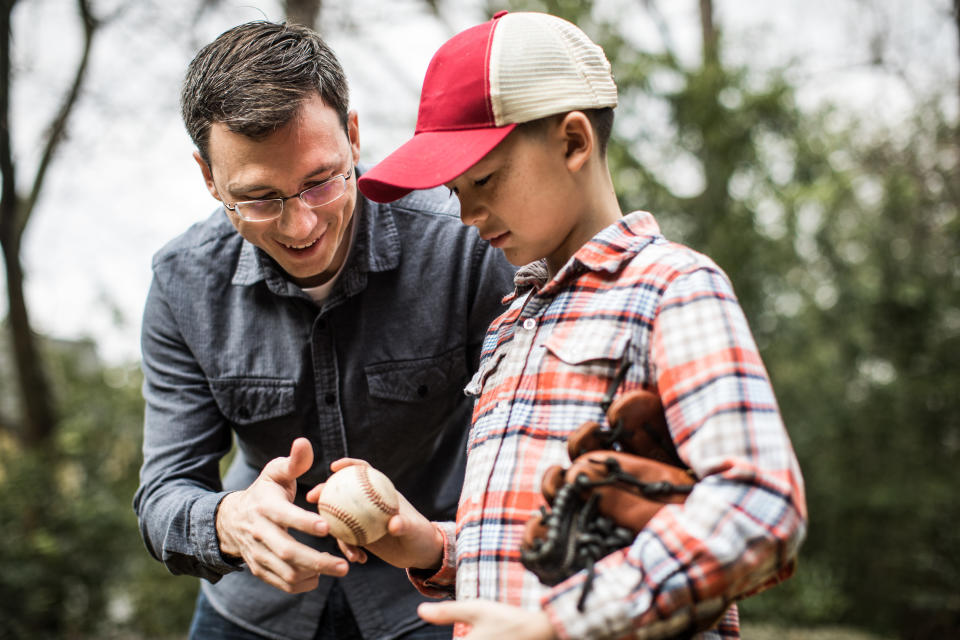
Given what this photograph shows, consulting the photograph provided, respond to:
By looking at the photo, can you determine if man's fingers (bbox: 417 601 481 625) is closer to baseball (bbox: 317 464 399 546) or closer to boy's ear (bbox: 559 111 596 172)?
baseball (bbox: 317 464 399 546)

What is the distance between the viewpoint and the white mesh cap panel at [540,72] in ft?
5.01

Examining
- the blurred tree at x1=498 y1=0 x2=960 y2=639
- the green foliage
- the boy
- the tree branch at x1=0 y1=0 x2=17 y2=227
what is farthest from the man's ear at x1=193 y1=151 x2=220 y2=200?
the tree branch at x1=0 y1=0 x2=17 y2=227

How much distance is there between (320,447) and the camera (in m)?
2.47

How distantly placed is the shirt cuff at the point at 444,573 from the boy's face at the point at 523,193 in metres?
0.65

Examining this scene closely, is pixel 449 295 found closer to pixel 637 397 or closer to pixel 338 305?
pixel 338 305

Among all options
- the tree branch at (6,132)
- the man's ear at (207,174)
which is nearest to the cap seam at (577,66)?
the man's ear at (207,174)

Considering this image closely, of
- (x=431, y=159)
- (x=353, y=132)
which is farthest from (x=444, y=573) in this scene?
(x=353, y=132)

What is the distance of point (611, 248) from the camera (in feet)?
5.17

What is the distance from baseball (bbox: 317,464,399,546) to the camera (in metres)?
1.62

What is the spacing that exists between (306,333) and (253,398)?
24cm

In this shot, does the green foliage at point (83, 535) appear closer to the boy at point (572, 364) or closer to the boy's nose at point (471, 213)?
the boy at point (572, 364)

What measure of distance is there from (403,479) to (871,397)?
30.4 ft

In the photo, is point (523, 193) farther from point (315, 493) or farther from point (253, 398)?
point (253, 398)

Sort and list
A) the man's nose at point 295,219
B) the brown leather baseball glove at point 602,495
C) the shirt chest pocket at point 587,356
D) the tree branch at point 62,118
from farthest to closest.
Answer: the tree branch at point 62,118 → the man's nose at point 295,219 → the shirt chest pocket at point 587,356 → the brown leather baseball glove at point 602,495
